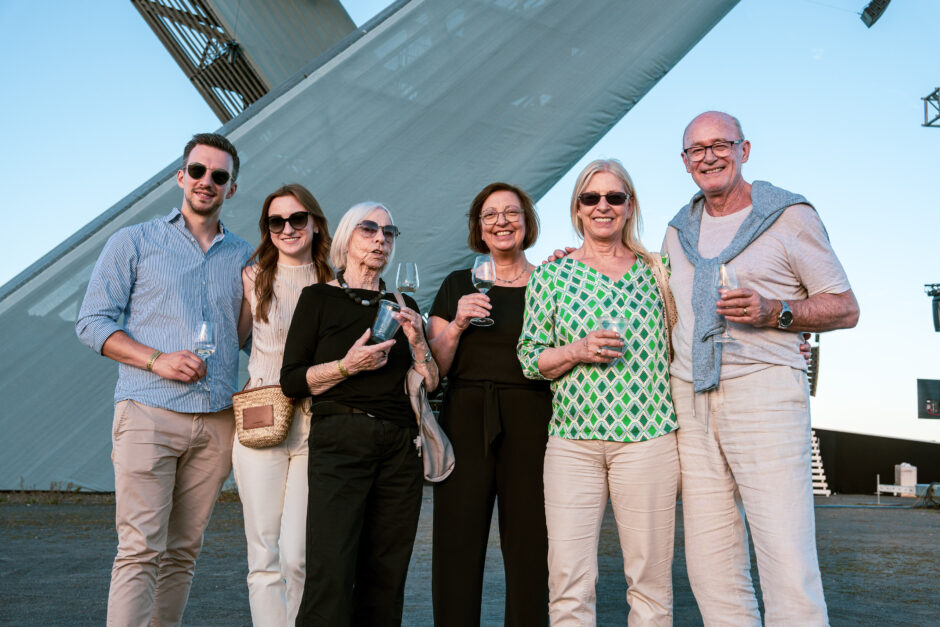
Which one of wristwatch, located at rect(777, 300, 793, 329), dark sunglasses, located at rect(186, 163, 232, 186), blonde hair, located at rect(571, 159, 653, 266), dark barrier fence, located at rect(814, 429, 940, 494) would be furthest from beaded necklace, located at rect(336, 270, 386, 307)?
dark barrier fence, located at rect(814, 429, 940, 494)

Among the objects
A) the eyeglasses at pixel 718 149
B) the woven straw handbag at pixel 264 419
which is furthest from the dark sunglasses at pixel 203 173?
the eyeglasses at pixel 718 149

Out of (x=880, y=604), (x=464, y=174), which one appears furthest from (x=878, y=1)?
(x=880, y=604)

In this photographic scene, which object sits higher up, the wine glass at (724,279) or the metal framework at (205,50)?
the metal framework at (205,50)

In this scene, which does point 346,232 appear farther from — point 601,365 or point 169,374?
point 601,365

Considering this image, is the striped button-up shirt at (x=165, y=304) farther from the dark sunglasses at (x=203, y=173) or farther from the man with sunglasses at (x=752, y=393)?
the man with sunglasses at (x=752, y=393)

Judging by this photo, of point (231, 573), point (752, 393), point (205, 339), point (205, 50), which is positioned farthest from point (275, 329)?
point (205, 50)

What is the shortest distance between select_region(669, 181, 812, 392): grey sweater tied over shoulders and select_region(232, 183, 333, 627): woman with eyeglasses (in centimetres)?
118

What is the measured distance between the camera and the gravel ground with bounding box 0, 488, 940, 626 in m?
3.41

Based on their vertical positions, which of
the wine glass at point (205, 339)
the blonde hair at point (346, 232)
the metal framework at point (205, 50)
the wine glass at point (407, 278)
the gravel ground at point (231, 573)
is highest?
the metal framework at point (205, 50)

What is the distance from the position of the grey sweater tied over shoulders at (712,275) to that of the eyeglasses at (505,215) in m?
0.62

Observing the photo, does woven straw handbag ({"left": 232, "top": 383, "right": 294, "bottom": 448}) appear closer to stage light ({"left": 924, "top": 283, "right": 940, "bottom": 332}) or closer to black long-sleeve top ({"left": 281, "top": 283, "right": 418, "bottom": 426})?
black long-sleeve top ({"left": 281, "top": 283, "right": 418, "bottom": 426})

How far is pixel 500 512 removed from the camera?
250 centimetres

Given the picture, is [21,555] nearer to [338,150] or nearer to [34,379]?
[34,379]

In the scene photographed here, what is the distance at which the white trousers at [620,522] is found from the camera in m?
2.22
